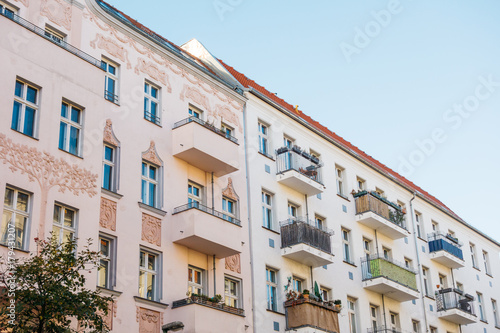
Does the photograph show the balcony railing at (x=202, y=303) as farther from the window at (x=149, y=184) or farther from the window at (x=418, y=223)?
the window at (x=418, y=223)

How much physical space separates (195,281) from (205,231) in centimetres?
189

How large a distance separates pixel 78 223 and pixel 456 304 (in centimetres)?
2307

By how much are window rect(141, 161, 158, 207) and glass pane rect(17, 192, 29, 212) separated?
5.36 metres

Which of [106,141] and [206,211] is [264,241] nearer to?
[206,211]

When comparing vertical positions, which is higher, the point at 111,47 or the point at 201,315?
the point at 111,47

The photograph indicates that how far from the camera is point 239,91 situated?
98.6ft

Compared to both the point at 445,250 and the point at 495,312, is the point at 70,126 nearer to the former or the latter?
the point at 445,250

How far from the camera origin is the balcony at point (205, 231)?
942 inches

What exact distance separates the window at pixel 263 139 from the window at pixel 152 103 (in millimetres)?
5744

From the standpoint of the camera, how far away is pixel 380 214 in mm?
34156

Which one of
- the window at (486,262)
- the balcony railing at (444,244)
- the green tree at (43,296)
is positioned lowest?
the green tree at (43,296)

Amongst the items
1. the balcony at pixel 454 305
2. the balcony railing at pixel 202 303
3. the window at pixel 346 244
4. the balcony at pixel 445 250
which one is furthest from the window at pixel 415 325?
the balcony railing at pixel 202 303

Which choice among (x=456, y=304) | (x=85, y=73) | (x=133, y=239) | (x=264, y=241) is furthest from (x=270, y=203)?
(x=456, y=304)

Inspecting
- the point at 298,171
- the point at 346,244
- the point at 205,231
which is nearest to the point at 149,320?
the point at 205,231
